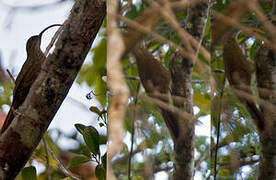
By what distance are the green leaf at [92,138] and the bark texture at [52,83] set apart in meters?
0.10

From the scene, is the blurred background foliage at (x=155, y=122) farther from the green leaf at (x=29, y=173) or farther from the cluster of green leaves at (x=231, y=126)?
the green leaf at (x=29, y=173)

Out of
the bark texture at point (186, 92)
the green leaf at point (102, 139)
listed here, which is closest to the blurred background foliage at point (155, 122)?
the bark texture at point (186, 92)

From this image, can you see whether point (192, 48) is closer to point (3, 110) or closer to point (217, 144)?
point (217, 144)

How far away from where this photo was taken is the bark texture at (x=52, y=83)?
689 mm

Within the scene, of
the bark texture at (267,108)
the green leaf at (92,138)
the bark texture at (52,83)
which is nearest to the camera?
the bark texture at (267,108)

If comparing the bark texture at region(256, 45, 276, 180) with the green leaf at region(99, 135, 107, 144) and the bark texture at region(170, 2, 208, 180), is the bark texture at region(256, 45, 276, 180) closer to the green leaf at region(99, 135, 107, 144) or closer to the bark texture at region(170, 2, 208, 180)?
the bark texture at region(170, 2, 208, 180)

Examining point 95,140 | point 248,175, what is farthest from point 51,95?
point 248,175

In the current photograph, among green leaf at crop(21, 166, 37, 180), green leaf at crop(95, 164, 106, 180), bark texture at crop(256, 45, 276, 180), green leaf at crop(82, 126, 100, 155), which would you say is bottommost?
bark texture at crop(256, 45, 276, 180)

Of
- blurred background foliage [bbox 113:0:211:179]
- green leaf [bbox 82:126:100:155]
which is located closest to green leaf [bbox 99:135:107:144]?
green leaf [bbox 82:126:100:155]

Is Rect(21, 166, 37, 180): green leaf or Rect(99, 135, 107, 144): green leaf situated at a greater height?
Rect(99, 135, 107, 144): green leaf

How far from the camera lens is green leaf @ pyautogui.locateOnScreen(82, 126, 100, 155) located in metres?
0.79

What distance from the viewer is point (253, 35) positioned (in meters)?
0.43

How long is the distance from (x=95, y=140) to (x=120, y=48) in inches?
14.3

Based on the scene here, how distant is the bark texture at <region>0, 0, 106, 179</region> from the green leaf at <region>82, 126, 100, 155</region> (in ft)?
0.32
